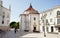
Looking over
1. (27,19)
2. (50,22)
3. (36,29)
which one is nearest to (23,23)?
(27,19)

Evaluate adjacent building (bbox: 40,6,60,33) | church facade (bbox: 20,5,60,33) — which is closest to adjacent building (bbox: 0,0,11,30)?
church facade (bbox: 20,5,60,33)

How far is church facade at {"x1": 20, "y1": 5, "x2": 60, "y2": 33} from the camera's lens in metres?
44.5

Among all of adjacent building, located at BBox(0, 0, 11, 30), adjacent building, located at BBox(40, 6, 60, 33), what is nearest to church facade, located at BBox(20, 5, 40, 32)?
adjacent building, located at BBox(40, 6, 60, 33)

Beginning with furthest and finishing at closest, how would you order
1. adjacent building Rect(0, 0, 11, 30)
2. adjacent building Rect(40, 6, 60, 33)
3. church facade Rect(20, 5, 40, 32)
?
church facade Rect(20, 5, 40, 32) < adjacent building Rect(0, 0, 11, 30) < adjacent building Rect(40, 6, 60, 33)

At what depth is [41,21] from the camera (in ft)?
173

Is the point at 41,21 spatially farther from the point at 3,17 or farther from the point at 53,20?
the point at 3,17

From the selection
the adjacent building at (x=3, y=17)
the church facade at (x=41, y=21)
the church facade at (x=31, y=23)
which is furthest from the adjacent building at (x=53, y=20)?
A: the adjacent building at (x=3, y=17)

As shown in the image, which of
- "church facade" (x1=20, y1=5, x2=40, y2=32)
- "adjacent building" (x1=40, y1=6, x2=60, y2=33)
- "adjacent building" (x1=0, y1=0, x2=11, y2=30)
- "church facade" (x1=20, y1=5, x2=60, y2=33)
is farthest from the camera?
"church facade" (x1=20, y1=5, x2=40, y2=32)

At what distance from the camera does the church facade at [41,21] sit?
44484 millimetres

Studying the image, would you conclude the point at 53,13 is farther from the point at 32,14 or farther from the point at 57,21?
the point at 32,14

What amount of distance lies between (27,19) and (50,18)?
12.0 meters

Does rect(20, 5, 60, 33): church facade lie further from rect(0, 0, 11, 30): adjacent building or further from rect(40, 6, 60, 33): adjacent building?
rect(0, 0, 11, 30): adjacent building

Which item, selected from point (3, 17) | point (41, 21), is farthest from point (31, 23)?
point (3, 17)

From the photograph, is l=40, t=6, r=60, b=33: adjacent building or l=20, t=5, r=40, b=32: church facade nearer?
l=40, t=6, r=60, b=33: adjacent building
